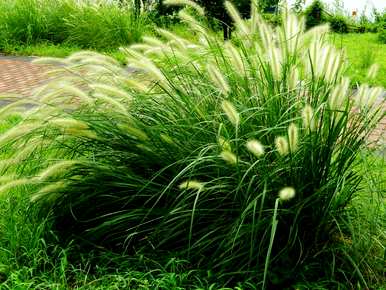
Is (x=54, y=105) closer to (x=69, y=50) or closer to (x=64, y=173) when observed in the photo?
(x=64, y=173)

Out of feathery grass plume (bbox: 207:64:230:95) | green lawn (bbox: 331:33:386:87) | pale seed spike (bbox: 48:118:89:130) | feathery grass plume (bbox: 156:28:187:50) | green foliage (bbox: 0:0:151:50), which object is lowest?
green lawn (bbox: 331:33:386:87)

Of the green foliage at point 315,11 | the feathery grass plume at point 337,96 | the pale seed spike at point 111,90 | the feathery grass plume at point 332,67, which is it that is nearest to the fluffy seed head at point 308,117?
the feathery grass plume at point 337,96

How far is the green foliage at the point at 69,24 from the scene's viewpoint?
38.4ft

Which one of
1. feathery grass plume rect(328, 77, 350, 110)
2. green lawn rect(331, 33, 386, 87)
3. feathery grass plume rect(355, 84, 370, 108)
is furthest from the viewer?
green lawn rect(331, 33, 386, 87)

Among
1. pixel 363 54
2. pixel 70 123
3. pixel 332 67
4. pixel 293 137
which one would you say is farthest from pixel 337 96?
pixel 363 54

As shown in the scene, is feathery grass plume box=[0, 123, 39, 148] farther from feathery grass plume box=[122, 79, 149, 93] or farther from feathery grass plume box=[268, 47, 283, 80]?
feathery grass plume box=[268, 47, 283, 80]

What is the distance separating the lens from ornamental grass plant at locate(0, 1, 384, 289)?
3053mm

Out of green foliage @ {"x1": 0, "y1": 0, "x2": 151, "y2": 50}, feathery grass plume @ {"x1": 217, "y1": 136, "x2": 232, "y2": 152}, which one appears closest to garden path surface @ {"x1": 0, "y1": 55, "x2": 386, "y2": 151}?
green foliage @ {"x1": 0, "y1": 0, "x2": 151, "y2": 50}

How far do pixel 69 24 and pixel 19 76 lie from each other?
2481 millimetres

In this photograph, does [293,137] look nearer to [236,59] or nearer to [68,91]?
[236,59]

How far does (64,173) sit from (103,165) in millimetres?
279

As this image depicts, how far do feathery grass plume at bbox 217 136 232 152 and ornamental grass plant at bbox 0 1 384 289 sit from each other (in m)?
0.01

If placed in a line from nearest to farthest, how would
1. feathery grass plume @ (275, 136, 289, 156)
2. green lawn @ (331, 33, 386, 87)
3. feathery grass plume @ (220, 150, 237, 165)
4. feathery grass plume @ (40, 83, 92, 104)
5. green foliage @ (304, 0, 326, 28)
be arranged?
feathery grass plume @ (275, 136, 289, 156)
feathery grass plume @ (220, 150, 237, 165)
feathery grass plume @ (40, 83, 92, 104)
green lawn @ (331, 33, 386, 87)
green foliage @ (304, 0, 326, 28)

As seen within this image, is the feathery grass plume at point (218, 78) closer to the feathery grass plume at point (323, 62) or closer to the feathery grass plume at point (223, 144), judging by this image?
the feathery grass plume at point (223, 144)
